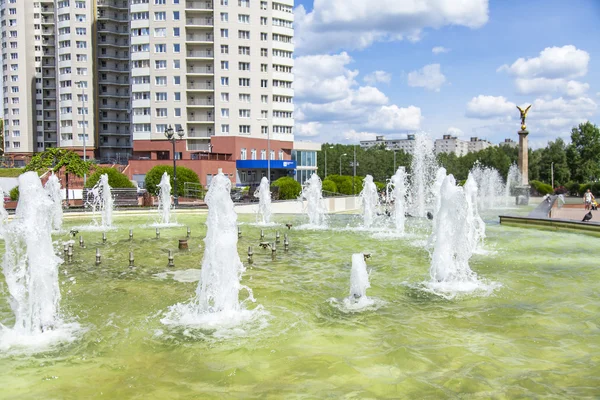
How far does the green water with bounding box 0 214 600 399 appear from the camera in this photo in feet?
20.6

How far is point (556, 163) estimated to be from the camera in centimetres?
7694

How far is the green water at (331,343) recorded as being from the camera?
20.6ft

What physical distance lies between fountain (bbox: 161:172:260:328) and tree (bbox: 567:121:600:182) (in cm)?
7015

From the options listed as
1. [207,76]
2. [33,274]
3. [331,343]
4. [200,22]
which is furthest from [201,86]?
[331,343]

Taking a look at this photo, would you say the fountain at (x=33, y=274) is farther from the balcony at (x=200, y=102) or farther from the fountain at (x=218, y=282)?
the balcony at (x=200, y=102)

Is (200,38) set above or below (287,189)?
above

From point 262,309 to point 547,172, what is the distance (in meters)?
80.6

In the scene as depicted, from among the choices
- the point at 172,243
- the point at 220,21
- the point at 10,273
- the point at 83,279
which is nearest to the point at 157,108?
the point at 220,21

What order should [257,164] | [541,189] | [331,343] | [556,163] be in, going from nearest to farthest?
[331,343] → [541,189] → [257,164] → [556,163]

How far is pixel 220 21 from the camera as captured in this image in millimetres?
63656

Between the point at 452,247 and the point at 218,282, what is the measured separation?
585 cm

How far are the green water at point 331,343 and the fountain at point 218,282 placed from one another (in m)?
0.51

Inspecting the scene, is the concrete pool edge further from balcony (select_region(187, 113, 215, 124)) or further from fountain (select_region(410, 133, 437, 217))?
balcony (select_region(187, 113, 215, 124))

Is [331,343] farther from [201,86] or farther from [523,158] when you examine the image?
[201,86]
